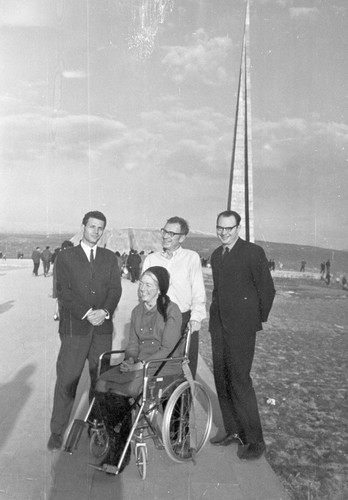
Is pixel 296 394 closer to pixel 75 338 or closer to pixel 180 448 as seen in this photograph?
pixel 180 448

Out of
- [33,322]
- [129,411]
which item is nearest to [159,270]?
[129,411]

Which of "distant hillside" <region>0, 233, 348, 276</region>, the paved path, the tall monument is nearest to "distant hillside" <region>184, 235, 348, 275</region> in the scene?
"distant hillside" <region>0, 233, 348, 276</region>

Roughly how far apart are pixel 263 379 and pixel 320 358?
1.72 meters

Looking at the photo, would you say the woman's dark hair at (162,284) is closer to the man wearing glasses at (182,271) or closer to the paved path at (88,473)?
the man wearing glasses at (182,271)

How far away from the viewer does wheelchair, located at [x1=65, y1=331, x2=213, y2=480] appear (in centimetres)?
278

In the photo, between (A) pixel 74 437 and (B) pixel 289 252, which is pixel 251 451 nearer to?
(A) pixel 74 437

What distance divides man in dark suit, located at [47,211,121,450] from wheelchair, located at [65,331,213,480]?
237 mm

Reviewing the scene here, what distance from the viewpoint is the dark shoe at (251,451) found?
313 centimetres

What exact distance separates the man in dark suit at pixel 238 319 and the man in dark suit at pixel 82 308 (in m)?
0.75

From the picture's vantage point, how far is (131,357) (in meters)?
3.11

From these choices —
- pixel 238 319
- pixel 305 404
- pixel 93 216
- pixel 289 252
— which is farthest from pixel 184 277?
pixel 289 252

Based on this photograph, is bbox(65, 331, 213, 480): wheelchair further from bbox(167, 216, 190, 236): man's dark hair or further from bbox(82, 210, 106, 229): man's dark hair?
bbox(82, 210, 106, 229): man's dark hair

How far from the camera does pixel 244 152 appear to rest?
2186cm

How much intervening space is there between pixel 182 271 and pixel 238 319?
505mm
